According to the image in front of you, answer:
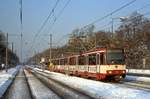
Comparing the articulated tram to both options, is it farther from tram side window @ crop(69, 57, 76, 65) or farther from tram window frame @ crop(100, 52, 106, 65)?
tram side window @ crop(69, 57, 76, 65)

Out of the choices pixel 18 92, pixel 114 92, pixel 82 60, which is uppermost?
pixel 82 60

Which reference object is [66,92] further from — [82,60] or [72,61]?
[72,61]

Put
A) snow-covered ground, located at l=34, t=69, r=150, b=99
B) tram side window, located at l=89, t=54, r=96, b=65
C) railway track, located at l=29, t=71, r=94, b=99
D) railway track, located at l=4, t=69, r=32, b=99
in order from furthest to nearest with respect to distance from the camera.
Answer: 1. tram side window, located at l=89, t=54, r=96, b=65
2. railway track, located at l=4, t=69, r=32, b=99
3. railway track, located at l=29, t=71, r=94, b=99
4. snow-covered ground, located at l=34, t=69, r=150, b=99

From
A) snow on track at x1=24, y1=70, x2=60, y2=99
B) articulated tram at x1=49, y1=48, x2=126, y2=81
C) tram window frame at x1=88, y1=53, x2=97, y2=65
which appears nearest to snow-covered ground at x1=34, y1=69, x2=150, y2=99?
snow on track at x1=24, y1=70, x2=60, y2=99

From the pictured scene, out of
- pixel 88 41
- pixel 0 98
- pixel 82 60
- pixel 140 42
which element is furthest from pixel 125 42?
pixel 0 98

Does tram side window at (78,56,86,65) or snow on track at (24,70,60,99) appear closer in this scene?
snow on track at (24,70,60,99)

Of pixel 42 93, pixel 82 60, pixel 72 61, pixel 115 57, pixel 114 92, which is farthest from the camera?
pixel 72 61

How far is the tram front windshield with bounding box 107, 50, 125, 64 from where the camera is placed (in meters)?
36.6

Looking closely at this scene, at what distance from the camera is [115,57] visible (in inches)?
1447

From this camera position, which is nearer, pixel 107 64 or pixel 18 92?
pixel 18 92

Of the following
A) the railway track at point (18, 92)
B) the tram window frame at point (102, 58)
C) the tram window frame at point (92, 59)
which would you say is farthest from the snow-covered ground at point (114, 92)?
the tram window frame at point (92, 59)

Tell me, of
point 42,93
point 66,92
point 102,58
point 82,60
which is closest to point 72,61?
point 82,60

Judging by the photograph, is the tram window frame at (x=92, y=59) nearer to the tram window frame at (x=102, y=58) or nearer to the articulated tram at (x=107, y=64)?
the articulated tram at (x=107, y=64)

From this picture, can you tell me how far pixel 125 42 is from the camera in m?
91.2
